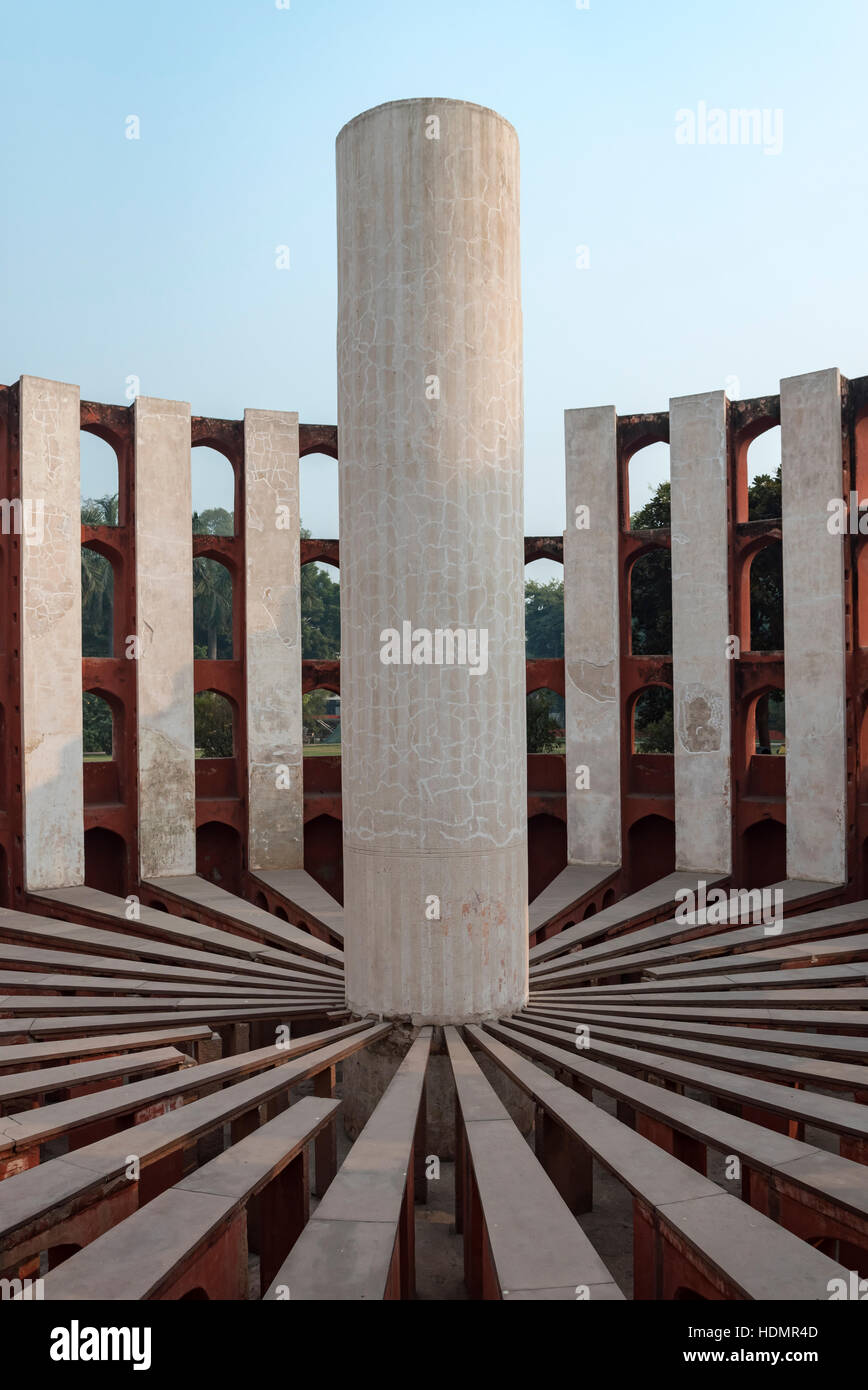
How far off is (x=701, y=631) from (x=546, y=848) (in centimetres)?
441

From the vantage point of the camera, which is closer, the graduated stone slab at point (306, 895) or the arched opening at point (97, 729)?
the graduated stone slab at point (306, 895)

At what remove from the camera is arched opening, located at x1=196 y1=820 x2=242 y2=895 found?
639 inches

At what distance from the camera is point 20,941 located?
12.2 metres

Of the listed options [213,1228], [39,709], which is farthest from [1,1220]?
[39,709]

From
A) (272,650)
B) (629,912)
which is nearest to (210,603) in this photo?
(272,650)

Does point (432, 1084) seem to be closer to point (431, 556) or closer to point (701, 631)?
point (431, 556)

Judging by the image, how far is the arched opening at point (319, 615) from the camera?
46.3 meters

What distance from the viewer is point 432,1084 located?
8.42 metres

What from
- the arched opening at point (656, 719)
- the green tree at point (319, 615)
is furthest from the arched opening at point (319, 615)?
the arched opening at point (656, 719)

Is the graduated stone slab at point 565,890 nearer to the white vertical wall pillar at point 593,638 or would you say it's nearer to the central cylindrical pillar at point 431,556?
the white vertical wall pillar at point 593,638

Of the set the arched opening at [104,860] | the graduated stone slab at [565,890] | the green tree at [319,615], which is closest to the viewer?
the graduated stone slab at [565,890]

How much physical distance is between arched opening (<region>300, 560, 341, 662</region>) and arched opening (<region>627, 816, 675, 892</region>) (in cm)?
3050

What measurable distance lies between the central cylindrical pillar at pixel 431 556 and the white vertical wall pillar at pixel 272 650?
24.0 feet
